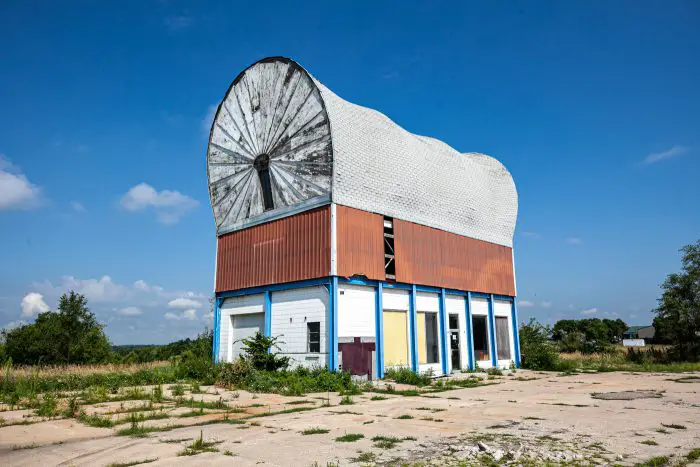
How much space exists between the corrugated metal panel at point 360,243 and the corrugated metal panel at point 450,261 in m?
1.32

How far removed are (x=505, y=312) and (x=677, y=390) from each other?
51.6 feet

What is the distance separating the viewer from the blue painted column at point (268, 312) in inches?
924

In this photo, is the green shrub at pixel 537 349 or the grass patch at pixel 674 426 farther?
the green shrub at pixel 537 349

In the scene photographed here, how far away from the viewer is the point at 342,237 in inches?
863

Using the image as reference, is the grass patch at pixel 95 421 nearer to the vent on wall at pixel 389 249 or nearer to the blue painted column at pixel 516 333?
the vent on wall at pixel 389 249

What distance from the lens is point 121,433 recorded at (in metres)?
9.64

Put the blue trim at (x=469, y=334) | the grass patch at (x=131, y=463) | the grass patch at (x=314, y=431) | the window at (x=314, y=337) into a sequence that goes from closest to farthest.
Result: the grass patch at (x=131, y=463) → the grass patch at (x=314, y=431) → the window at (x=314, y=337) → the blue trim at (x=469, y=334)

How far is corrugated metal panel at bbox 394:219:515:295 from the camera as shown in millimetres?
25234

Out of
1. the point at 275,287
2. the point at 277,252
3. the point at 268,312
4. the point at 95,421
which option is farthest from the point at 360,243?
the point at 95,421

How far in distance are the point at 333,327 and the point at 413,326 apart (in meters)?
5.49

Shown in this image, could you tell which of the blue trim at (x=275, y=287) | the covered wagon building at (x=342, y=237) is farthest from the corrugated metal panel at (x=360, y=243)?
the blue trim at (x=275, y=287)

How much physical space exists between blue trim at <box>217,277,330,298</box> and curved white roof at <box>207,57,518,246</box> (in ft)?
11.5

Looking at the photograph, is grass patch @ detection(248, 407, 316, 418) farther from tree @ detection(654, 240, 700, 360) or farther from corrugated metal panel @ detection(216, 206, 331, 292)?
tree @ detection(654, 240, 700, 360)

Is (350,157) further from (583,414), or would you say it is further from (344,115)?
(583,414)
